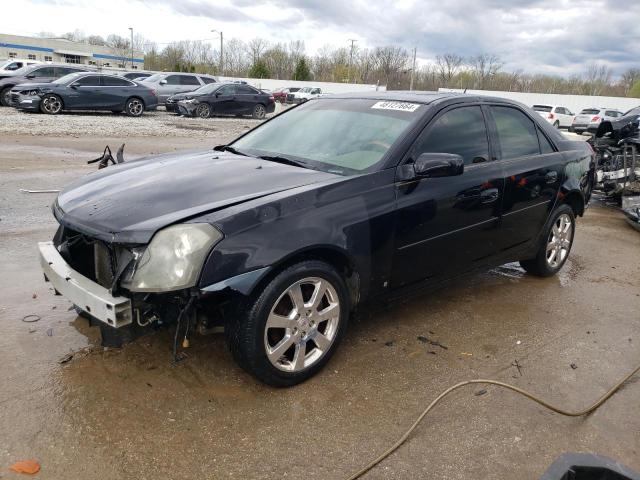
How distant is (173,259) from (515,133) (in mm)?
3221

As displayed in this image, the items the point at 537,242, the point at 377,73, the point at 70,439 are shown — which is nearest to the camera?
the point at 70,439

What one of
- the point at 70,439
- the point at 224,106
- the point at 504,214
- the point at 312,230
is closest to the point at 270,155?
the point at 312,230

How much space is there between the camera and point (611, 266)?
602 cm

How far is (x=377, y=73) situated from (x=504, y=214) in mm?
85684

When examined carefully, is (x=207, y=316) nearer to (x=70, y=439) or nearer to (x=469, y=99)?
(x=70, y=439)

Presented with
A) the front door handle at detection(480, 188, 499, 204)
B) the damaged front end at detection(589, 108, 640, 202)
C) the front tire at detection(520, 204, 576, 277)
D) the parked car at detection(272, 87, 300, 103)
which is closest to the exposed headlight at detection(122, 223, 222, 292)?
the front door handle at detection(480, 188, 499, 204)

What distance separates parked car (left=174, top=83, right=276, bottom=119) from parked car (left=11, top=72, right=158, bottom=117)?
1850 millimetres

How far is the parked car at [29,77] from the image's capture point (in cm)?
1934

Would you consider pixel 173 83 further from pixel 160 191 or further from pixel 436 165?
pixel 436 165

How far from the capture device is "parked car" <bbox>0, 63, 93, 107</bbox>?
19344 mm

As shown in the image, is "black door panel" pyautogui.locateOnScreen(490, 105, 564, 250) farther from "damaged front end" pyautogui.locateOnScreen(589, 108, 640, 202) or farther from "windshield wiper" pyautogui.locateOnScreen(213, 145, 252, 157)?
"damaged front end" pyautogui.locateOnScreen(589, 108, 640, 202)

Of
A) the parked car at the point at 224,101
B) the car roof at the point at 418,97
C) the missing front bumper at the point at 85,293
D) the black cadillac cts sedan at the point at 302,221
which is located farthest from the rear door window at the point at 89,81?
the missing front bumper at the point at 85,293

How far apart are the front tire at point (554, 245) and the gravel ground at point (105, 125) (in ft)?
39.7

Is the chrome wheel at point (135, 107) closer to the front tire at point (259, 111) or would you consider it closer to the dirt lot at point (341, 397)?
the front tire at point (259, 111)
